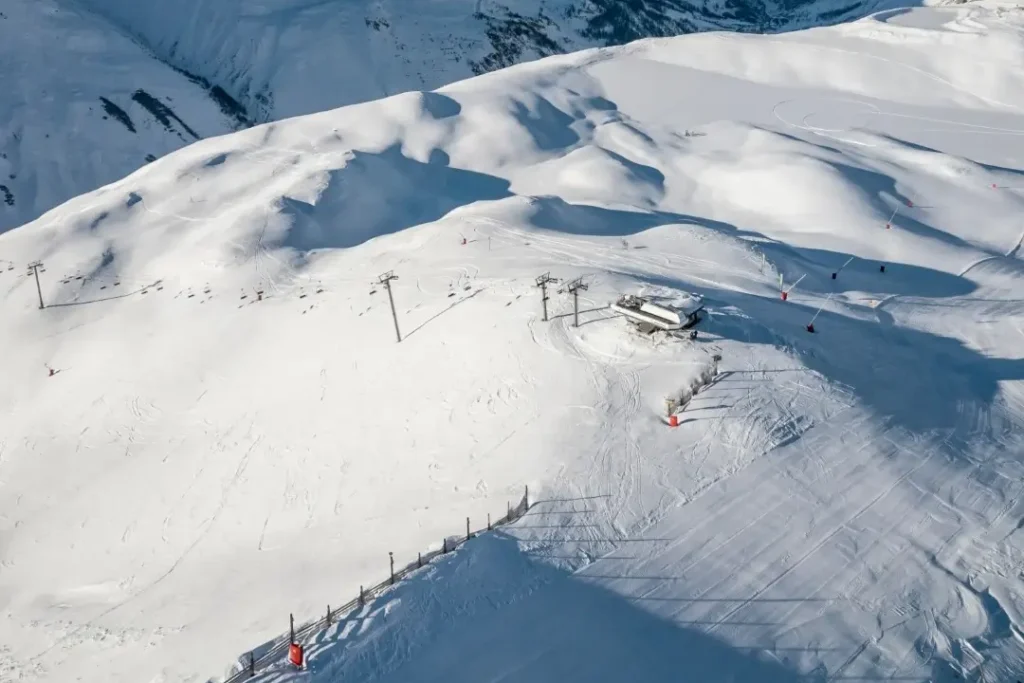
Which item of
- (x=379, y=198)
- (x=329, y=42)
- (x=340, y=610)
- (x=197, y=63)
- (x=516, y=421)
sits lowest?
(x=197, y=63)

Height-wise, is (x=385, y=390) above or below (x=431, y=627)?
below

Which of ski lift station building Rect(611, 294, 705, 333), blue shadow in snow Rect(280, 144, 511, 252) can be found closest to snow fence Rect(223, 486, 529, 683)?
ski lift station building Rect(611, 294, 705, 333)

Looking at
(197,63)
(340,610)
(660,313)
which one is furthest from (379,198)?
(197,63)

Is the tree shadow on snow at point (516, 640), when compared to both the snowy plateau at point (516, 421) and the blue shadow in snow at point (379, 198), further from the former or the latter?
the blue shadow in snow at point (379, 198)

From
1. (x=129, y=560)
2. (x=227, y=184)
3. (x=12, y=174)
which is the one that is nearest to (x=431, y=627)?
(x=129, y=560)

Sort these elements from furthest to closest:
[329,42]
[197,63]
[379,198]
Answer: [197,63] → [329,42] → [379,198]

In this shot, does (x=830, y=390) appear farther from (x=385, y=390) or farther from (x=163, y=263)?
(x=163, y=263)

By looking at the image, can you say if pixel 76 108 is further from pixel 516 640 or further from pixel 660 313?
pixel 516 640
